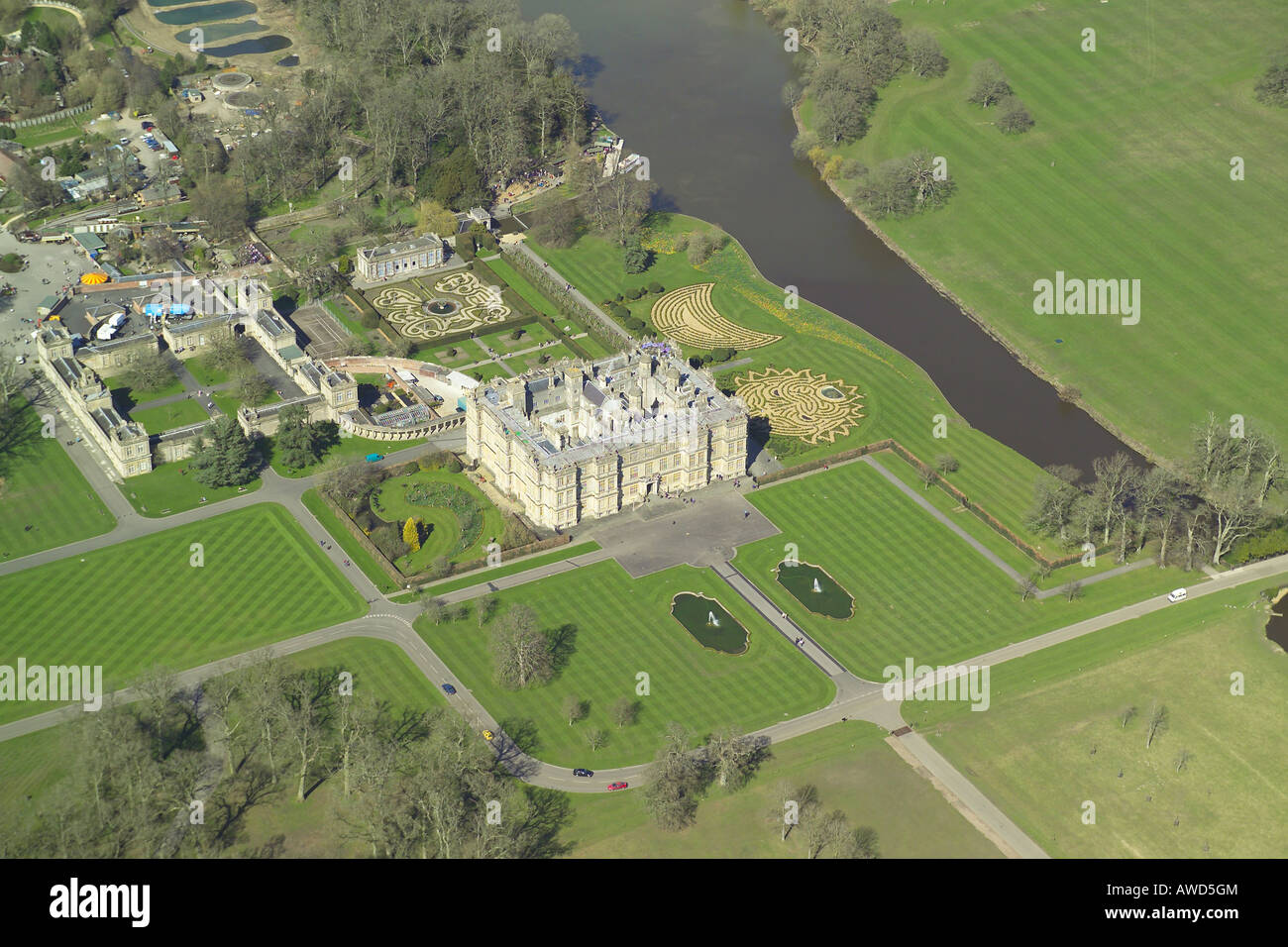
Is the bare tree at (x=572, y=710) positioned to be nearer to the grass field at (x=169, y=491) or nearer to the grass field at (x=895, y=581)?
the grass field at (x=895, y=581)

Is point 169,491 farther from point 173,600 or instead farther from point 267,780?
point 267,780

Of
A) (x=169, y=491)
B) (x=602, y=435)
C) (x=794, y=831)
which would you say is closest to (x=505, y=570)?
(x=602, y=435)

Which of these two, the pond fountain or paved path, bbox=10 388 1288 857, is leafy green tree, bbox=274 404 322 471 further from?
the pond fountain

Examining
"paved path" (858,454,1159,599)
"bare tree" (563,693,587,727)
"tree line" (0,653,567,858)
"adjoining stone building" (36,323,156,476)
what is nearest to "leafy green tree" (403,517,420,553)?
"tree line" (0,653,567,858)

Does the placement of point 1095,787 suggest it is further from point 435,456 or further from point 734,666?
point 435,456

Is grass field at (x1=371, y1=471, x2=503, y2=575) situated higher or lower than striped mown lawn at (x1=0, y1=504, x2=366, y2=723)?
higher
